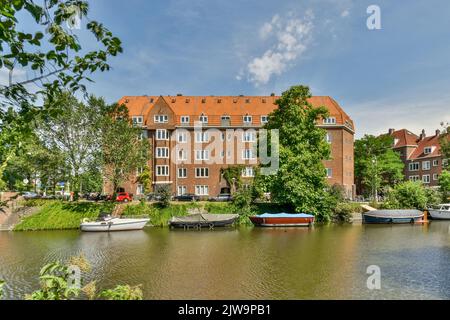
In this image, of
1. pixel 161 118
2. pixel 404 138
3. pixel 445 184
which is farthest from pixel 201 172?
pixel 404 138

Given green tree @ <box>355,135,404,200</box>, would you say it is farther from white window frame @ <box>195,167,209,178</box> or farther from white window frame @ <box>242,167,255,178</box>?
white window frame @ <box>195,167,209,178</box>

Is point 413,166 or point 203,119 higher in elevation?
point 203,119

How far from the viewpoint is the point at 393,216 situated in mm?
46938

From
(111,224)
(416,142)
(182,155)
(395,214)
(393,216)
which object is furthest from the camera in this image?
(416,142)

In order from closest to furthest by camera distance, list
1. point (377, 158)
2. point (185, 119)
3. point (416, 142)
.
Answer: point (185, 119) → point (377, 158) → point (416, 142)

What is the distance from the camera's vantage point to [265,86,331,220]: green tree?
45125 mm

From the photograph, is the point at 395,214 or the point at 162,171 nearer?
the point at 395,214

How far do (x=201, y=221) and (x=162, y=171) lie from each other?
21571 millimetres

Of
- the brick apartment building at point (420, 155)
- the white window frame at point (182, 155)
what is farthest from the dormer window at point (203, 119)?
the brick apartment building at point (420, 155)

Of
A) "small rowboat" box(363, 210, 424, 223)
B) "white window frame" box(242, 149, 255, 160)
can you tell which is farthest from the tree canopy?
"white window frame" box(242, 149, 255, 160)

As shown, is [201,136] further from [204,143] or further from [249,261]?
[249,261]

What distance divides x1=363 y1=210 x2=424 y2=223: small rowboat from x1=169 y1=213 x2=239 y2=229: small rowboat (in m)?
20.0

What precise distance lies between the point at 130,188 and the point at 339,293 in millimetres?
52079

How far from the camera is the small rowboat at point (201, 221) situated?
43.0 metres
